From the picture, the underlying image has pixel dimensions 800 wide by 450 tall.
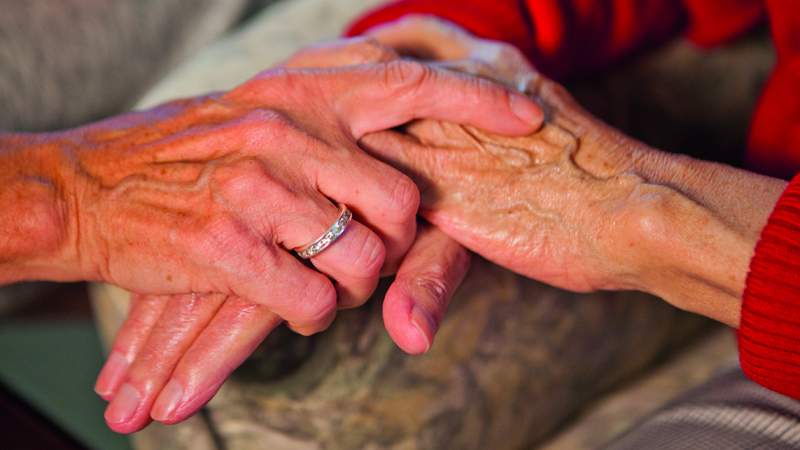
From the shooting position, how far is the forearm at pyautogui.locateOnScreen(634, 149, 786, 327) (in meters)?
0.71

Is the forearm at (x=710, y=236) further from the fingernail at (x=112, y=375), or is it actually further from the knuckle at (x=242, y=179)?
the fingernail at (x=112, y=375)

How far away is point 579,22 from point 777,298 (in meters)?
0.47

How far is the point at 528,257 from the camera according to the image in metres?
0.83

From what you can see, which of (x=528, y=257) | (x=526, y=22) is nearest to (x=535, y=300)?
(x=528, y=257)

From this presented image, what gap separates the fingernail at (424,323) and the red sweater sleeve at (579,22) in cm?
39

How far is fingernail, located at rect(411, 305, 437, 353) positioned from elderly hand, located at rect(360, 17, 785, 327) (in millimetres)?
141

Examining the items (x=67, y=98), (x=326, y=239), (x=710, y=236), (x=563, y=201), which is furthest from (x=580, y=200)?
(x=67, y=98)

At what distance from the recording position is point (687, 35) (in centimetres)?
111

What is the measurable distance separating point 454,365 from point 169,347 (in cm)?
29

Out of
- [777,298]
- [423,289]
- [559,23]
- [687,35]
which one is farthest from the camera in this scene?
[687,35]

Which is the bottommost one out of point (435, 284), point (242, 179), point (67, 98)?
point (67, 98)

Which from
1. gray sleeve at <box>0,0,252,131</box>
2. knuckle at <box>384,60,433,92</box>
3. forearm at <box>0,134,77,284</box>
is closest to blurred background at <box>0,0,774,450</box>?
gray sleeve at <box>0,0,252,131</box>

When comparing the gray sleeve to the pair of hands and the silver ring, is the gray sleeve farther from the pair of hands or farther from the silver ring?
the silver ring

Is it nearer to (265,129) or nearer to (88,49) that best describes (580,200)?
(265,129)
